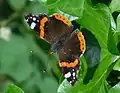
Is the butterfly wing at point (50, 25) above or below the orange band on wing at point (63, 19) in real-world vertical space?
below

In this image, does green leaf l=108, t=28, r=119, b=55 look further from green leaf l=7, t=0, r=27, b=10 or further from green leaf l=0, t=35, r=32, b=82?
green leaf l=7, t=0, r=27, b=10

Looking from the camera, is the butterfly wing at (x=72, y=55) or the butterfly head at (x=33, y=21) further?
the butterfly head at (x=33, y=21)

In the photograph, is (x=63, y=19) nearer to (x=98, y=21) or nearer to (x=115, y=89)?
(x=98, y=21)

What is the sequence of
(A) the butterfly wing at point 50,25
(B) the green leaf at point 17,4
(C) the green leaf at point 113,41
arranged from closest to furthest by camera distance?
(C) the green leaf at point 113,41 < (A) the butterfly wing at point 50,25 < (B) the green leaf at point 17,4

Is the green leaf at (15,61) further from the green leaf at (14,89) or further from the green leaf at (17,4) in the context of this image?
the green leaf at (14,89)

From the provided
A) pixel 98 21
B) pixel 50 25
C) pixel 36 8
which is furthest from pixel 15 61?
pixel 98 21

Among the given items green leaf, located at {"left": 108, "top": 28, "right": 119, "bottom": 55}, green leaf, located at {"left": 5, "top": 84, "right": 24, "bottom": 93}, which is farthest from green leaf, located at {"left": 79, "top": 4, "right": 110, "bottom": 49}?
green leaf, located at {"left": 5, "top": 84, "right": 24, "bottom": 93}

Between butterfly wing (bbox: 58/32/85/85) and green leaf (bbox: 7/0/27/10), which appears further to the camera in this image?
green leaf (bbox: 7/0/27/10)

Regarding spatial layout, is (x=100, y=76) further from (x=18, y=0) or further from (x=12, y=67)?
(x=18, y=0)

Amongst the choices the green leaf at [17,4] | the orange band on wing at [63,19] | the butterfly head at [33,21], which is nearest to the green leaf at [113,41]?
the orange band on wing at [63,19]
